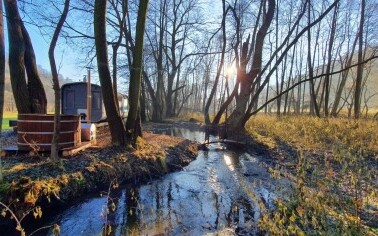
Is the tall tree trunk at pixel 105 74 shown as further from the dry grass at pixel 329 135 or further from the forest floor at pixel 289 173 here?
the dry grass at pixel 329 135

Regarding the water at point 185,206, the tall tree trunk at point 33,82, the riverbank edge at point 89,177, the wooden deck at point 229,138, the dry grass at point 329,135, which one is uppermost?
the tall tree trunk at point 33,82

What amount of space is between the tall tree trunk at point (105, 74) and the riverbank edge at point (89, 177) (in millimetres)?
561

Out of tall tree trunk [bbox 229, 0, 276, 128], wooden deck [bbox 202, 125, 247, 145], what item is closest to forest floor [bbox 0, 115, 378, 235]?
wooden deck [bbox 202, 125, 247, 145]

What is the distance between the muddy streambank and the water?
34 centimetres

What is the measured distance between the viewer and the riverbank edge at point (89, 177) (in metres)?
5.75

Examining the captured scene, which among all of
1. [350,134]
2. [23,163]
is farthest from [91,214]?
[350,134]

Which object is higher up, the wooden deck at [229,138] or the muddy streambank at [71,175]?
the wooden deck at [229,138]

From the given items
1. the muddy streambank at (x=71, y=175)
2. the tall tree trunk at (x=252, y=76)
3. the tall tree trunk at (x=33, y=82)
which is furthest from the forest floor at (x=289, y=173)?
the tall tree trunk at (x=33, y=82)

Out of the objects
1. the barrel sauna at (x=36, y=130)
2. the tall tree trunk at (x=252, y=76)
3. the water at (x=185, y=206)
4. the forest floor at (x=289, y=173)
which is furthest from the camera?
the tall tree trunk at (x=252, y=76)

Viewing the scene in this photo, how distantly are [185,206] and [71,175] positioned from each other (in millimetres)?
2514

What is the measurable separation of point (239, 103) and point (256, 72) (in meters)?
2.04

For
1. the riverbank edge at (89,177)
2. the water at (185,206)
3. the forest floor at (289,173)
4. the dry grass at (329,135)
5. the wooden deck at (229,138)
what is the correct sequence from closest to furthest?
the forest floor at (289,173) < the water at (185,206) < the riverbank edge at (89,177) < the dry grass at (329,135) < the wooden deck at (229,138)

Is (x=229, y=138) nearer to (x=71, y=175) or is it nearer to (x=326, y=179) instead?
(x=71, y=175)

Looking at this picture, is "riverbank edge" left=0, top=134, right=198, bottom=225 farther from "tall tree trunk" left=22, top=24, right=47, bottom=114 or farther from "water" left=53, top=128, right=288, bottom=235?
"tall tree trunk" left=22, top=24, right=47, bottom=114
